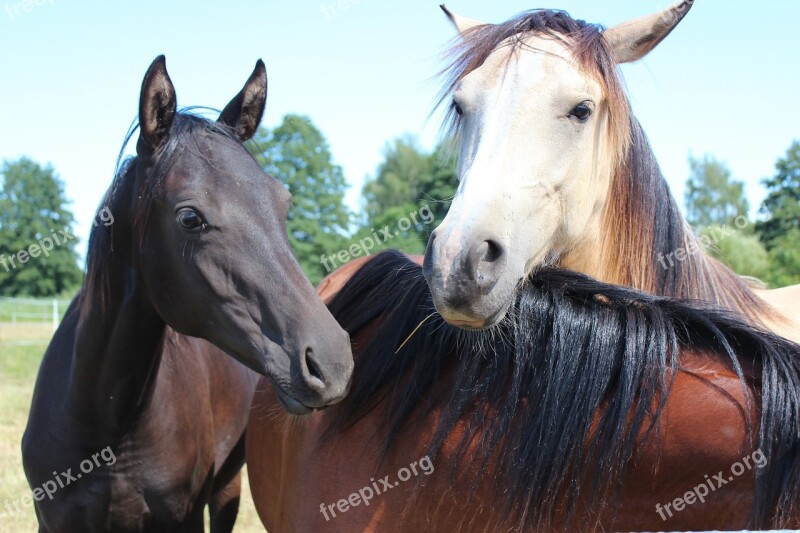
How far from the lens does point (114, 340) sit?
2943 millimetres

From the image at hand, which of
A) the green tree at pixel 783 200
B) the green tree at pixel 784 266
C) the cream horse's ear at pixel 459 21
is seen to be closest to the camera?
the cream horse's ear at pixel 459 21

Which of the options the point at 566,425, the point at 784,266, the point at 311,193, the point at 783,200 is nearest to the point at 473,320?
the point at 566,425

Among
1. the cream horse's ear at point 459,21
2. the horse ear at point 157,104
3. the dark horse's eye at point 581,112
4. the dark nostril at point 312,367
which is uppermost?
the cream horse's ear at point 459,21

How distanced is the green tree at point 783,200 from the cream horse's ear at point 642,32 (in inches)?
1280

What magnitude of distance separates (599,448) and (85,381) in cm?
239

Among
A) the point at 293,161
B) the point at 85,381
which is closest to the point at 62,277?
the point at 293,161

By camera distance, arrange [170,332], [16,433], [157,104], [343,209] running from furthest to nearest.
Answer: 1. [343,209]
2. [16,433]
3. [170,332]
4. [157,104]

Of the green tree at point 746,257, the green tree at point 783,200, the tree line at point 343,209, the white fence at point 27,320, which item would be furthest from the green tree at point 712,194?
the white fence at point 27,320

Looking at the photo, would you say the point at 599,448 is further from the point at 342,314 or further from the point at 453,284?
the point at 342,314

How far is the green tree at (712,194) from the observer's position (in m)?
51.1

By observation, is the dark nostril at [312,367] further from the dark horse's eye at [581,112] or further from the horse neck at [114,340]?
the dark horse's eye at [581,112]

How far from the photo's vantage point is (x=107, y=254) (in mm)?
2920

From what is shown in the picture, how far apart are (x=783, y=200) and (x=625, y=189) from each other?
37.2 m

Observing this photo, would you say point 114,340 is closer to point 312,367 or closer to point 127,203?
point 127,203
